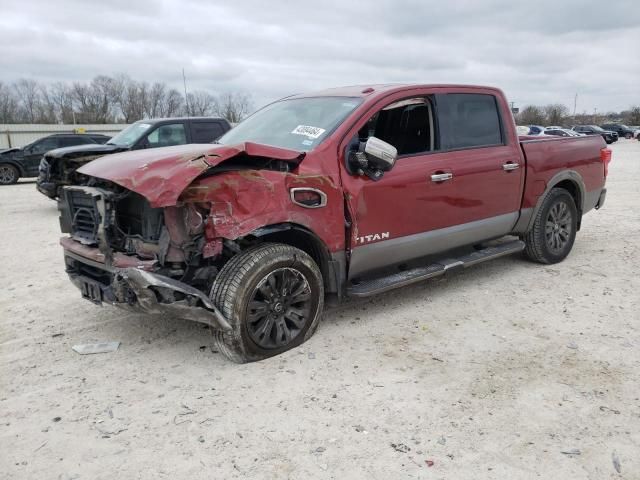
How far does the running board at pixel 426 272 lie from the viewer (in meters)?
4.17

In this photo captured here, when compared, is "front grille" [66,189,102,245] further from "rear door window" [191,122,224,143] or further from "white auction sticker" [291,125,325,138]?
"rear door window" [191,122,224,143]

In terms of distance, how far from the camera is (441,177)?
4562 mm

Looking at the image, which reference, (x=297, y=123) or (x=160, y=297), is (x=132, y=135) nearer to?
(x=297, y=123)

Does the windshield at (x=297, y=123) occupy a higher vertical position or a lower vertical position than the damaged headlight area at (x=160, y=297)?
higher

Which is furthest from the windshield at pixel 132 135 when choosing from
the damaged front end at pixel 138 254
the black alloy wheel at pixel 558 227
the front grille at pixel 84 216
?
the black alloy wheel at pixel 558 227

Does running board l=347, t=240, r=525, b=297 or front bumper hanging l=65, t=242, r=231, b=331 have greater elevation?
front bumper hanging l=65, t=242, r=231, b=331

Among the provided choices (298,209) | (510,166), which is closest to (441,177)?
(510,166)

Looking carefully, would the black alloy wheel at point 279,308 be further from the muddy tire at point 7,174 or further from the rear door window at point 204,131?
the muddy tire at point 7,174

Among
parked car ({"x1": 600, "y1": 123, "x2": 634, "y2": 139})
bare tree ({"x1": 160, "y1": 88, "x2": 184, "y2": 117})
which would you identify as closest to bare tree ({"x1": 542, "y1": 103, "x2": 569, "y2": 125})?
parked car ({"x1": 600, "y1": 123, "x2": 634, "y2": 139})

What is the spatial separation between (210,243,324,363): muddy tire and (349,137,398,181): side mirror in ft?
2.65

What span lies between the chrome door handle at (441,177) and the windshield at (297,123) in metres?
0.91

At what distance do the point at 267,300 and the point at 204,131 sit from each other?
7.61 meters

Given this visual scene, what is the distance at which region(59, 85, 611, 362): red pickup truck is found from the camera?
132 inches

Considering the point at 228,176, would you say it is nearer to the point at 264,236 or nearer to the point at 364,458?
the point at 264,236
